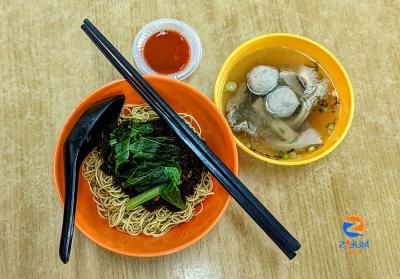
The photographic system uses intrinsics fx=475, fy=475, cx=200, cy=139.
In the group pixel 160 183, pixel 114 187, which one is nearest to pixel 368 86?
pixel 160 183

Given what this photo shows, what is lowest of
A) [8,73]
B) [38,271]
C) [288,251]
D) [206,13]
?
[288,251]

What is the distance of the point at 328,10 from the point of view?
4.76 feet

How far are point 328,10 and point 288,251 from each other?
0.79 m

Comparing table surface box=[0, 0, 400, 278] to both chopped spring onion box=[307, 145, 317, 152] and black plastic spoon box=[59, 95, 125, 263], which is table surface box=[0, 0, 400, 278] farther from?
black plastic spoon box=[59, 95, 125, 263]

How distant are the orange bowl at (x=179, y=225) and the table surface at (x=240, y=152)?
91mm

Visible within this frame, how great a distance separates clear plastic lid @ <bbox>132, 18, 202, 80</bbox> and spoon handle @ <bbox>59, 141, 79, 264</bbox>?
0.37 meters

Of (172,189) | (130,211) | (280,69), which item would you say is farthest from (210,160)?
(280,69)

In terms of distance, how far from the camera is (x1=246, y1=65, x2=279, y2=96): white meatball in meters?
1.35

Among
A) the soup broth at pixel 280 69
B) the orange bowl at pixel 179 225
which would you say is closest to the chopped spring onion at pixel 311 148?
the soup broth at pixel 280 69

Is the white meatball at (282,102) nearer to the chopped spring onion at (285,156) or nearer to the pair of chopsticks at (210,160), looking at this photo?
the chopped spring onion at (285,156)

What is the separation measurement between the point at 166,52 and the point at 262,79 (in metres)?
0.29

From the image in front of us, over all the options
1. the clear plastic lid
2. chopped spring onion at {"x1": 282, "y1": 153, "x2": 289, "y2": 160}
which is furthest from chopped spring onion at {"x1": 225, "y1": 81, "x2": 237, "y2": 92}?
chopped spring onion at {"x1": 282, "y1": 153, "x2": 289, "y2": 160}

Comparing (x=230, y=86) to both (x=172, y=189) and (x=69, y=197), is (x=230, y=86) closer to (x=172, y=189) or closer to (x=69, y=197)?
(x=172, y=189)

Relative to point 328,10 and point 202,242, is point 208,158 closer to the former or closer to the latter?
point 202,242
